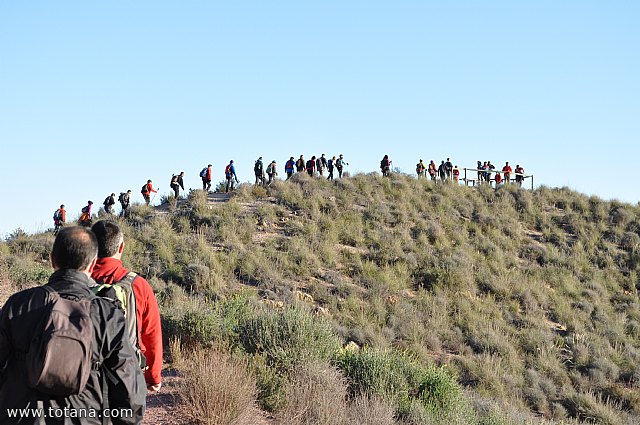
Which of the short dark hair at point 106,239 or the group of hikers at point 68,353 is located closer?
the group of hikers at point 68,353

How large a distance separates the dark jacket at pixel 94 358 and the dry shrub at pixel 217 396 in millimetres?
3783

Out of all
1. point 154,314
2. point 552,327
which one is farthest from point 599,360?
point 154,314

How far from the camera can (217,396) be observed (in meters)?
7.24

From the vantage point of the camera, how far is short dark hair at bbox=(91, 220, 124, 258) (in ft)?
15.0

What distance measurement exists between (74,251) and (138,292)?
95 centimetres

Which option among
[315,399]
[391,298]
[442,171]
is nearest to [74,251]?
[315,399]

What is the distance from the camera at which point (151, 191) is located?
27688 millimetres

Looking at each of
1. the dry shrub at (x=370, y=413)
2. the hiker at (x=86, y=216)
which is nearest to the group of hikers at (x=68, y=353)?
the dry shrub at (x=370, y=413)

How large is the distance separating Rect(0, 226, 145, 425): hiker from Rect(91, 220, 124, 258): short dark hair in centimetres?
97

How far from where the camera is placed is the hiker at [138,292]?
14.7 ft

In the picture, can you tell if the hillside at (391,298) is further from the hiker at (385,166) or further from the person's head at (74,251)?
the person's head at (74,251)

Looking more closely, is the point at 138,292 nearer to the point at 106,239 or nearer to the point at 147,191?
the point at 106,239

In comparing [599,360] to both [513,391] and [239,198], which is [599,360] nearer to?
[513,391]

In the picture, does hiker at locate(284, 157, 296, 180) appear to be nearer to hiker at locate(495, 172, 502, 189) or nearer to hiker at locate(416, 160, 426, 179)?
hiker at locate(416, 160, 426, 179)
